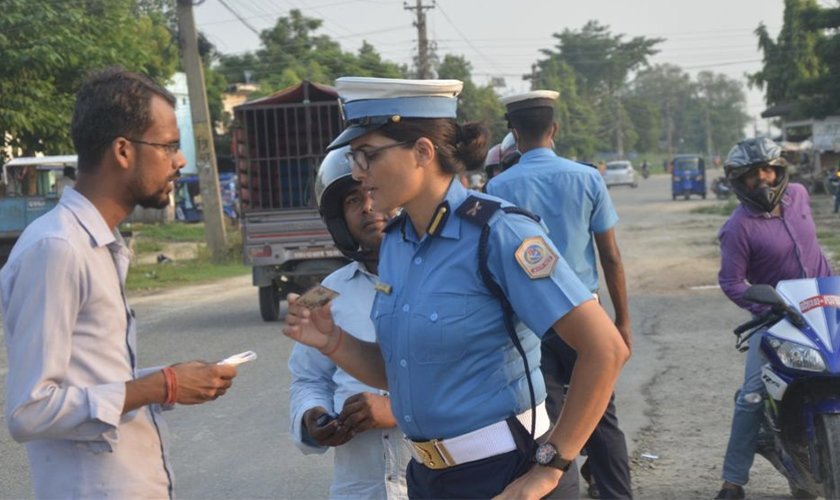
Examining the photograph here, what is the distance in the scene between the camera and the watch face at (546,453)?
2.92m

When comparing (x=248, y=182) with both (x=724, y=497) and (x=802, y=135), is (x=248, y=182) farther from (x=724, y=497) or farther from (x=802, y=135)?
(x=802, y=135)

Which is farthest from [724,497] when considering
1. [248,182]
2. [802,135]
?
[802,135]

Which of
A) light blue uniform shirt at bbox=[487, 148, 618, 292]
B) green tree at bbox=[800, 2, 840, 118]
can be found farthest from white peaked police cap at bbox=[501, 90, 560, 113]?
green tree at bbox=[800, 2, 840, 118]

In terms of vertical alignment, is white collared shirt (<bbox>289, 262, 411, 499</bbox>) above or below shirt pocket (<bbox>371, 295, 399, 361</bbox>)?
below

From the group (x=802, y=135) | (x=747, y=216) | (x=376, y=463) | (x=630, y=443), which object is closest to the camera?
(x=376, y=463)

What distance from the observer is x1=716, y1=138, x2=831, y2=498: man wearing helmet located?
242 inches

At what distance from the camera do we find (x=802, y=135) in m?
53.4

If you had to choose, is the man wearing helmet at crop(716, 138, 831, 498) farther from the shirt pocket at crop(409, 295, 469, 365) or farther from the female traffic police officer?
the shirt pocket at crop(409, 295, 469, 365)

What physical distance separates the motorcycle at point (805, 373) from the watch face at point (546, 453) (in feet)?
8.85

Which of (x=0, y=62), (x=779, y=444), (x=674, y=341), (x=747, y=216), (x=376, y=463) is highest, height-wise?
(x=0, y=62)

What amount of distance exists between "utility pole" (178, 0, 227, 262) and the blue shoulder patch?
887 inches

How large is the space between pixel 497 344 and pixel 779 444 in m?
3.36

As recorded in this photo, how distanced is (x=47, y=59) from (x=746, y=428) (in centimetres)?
2192

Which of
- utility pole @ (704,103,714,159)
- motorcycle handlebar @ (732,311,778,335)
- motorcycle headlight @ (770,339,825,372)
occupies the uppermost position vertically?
motorcycle handlebar @ (732,311,778,335)
